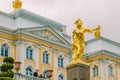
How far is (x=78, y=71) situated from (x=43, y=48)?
79.0 feet

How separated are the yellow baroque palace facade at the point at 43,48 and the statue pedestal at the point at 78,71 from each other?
20.2 m

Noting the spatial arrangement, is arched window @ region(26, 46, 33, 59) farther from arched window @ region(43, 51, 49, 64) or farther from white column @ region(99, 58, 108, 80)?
white column @ region(99, 58, 108, 80)

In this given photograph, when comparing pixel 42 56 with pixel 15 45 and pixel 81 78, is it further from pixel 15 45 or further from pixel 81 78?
pixel 81 78

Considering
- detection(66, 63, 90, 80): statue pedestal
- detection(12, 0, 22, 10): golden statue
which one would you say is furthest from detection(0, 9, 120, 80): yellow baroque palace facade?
detection(66, 63, 90, 80): statue pedestal

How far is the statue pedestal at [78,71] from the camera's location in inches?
779

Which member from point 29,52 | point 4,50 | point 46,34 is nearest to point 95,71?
point 46,34

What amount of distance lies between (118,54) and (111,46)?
161cm

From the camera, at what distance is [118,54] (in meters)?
51.9

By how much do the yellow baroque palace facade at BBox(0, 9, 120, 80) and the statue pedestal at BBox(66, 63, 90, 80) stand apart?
20202 millimetres

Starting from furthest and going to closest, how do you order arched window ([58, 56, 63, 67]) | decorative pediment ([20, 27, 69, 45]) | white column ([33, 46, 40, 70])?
arched window ([58, 56, 63, 67]), decorative pediment ([20, 27, 69, 45]), white column ([33, 46, 40, 70])

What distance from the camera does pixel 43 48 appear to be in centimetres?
4375

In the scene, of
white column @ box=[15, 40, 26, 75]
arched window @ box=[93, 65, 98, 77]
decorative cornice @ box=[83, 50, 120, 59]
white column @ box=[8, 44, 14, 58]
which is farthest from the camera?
arched window @ box=[93, 65, 98, 77]

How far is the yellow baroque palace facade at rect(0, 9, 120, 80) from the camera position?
41062 mm

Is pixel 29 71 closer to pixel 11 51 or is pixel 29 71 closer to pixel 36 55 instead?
pixel 36 55
